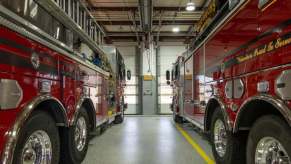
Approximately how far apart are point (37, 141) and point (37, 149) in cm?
9

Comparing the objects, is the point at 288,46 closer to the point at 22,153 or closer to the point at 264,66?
the point at 264,66

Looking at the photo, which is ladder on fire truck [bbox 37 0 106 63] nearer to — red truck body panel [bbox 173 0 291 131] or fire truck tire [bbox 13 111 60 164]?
fire truck tire [bbox 13 111 60 164]

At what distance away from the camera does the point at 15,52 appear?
2.23m

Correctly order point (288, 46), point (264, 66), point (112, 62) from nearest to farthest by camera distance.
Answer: point (288, 46), point (264, 66), point (112, 62)

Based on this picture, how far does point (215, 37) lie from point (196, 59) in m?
1.76

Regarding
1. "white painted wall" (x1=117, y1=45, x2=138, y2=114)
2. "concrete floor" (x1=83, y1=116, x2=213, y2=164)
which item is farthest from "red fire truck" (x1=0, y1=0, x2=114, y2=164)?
"white painted wall" (x1=117, y1=45, x2=138, y2=114)

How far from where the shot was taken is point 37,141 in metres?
2.77

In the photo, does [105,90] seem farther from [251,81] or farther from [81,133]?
[251,81]

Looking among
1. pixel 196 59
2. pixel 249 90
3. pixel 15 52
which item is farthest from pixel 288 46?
pixel 196 59

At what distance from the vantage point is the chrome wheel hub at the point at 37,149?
254 cm

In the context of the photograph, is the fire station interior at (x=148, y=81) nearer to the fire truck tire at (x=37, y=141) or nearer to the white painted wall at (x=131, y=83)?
the white painted wall at (x=131, y=83)

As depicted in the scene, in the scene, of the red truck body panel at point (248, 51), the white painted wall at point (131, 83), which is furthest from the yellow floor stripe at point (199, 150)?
the white painted wall at point (131, 83)

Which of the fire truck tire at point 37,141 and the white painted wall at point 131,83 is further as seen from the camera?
the white painted wall at point 131,83

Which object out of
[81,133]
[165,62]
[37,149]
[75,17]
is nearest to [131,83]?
[165,62]
